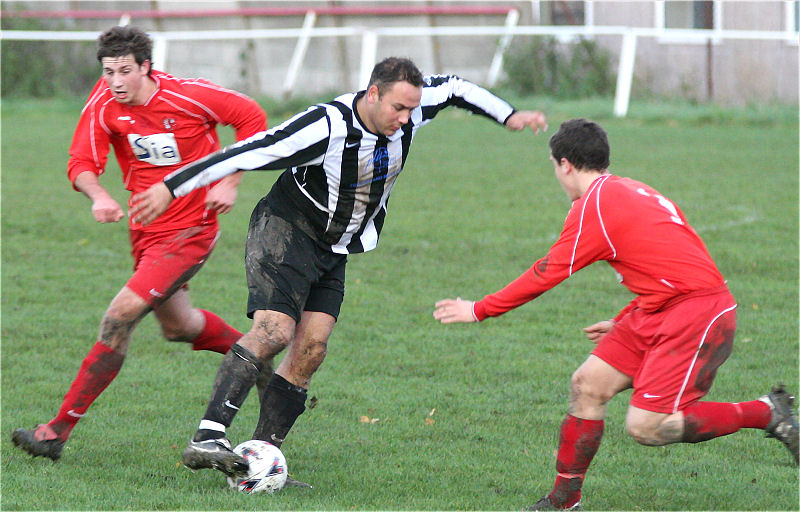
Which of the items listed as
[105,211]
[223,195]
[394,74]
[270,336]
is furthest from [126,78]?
[270,336]

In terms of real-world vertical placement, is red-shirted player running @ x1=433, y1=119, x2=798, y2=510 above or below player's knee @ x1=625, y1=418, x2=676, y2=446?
above

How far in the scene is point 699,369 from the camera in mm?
4293

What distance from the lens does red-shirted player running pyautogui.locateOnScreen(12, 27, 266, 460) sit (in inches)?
202

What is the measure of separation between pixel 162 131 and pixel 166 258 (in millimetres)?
688

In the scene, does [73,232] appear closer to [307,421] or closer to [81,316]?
[81,316]

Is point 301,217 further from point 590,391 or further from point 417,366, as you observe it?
point 417,366

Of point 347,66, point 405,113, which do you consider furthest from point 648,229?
point 347,66

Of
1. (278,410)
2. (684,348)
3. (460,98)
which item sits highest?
(460,98)

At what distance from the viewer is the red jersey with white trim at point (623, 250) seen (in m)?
4.23

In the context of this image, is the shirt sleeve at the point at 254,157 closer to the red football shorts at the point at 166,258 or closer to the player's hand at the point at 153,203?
the player's hand at the point at 153,203

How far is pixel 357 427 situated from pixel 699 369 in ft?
6.63

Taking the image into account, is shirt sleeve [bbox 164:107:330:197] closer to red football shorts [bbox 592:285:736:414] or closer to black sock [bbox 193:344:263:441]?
black sock [bbox 193:344:263:441]

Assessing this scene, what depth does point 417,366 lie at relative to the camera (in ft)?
22.0

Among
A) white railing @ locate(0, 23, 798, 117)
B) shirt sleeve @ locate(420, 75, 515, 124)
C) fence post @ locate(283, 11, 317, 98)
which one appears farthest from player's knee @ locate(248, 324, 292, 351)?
fence post @ locate(283, 11, 317, 98)
